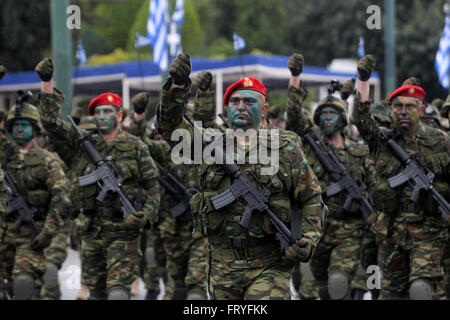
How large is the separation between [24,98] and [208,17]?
42.1 metres

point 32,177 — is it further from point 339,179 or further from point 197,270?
point 339,179

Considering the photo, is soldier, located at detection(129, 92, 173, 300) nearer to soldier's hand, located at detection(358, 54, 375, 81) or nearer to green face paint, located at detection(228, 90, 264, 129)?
soldier's hand, located at detection(358, 54, 375, 81)

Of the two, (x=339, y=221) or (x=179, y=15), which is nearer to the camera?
(x=339, y=221)

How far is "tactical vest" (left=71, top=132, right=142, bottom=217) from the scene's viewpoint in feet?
25.4

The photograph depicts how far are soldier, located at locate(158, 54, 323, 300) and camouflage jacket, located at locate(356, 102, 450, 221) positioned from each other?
1.85 metres

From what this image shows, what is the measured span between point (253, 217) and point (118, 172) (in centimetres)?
273

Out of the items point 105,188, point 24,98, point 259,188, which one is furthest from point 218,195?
point 24,98

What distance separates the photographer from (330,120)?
29.5 ft

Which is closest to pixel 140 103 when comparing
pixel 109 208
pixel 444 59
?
pixel 109 208

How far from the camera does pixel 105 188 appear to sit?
7621 millimetres

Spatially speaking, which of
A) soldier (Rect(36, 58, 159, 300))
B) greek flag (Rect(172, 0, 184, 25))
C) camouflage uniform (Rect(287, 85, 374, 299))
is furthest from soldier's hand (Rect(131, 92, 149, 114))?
greek flag (Rect(172, 0, 184, 25))

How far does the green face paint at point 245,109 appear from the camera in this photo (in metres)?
5.54
